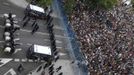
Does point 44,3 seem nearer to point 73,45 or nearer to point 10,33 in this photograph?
point 73,45

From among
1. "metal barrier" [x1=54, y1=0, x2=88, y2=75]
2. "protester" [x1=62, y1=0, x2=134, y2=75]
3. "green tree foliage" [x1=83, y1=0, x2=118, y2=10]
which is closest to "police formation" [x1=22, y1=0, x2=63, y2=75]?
"metal barrier" [x1=54, y1=0, x2=88, y2=75]

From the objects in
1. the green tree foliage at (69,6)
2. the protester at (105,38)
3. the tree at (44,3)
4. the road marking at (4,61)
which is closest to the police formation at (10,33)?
the road marking at (4,61)

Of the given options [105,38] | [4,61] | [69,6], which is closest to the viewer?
[4,61]

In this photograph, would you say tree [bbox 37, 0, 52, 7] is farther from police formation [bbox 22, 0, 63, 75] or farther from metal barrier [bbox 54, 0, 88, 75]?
metal barrier [bbox 54, 0, 88, 75]

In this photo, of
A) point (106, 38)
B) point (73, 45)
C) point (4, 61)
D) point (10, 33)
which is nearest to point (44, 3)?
point (73, 45)

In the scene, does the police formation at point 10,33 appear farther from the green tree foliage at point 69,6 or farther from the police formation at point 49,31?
the green tree foliage at point 69,6

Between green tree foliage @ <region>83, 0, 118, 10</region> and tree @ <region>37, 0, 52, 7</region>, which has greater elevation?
tree @ <region>37, 0, 52, 7</region>
